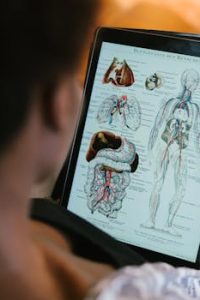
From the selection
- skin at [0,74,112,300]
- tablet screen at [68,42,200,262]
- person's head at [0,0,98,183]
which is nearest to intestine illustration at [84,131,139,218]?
tablet screen at [68,42,200,262]

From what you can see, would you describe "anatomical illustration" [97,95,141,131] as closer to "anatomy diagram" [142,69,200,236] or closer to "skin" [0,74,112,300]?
"anatomy diagram" [142,69,200,236]

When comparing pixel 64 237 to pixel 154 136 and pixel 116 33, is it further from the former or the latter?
pixel 116 33

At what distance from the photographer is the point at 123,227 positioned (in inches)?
30.0

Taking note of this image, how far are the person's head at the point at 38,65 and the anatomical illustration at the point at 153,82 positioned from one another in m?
0.38

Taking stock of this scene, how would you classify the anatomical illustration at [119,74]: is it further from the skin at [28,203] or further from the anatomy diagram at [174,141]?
the skin at [28,203]

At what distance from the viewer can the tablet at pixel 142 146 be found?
74 cm

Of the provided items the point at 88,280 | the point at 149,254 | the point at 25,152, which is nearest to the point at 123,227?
the point at 149,254

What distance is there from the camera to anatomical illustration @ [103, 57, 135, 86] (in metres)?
0.79

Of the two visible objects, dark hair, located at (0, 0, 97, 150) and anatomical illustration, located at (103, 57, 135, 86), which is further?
anatomical illustration, located at (103, 57, 135, 86)

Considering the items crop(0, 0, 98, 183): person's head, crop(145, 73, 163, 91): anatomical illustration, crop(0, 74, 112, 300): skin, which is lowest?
crop(0, 74, 112, 300): skin

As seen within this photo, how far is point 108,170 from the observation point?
30.5 inches

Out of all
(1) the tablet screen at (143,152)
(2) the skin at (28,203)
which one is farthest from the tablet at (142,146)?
(2) the skin at (28,203)

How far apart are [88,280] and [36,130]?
0.58 ft

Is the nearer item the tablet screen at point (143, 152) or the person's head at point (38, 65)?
the person's head at point (38, 65)
